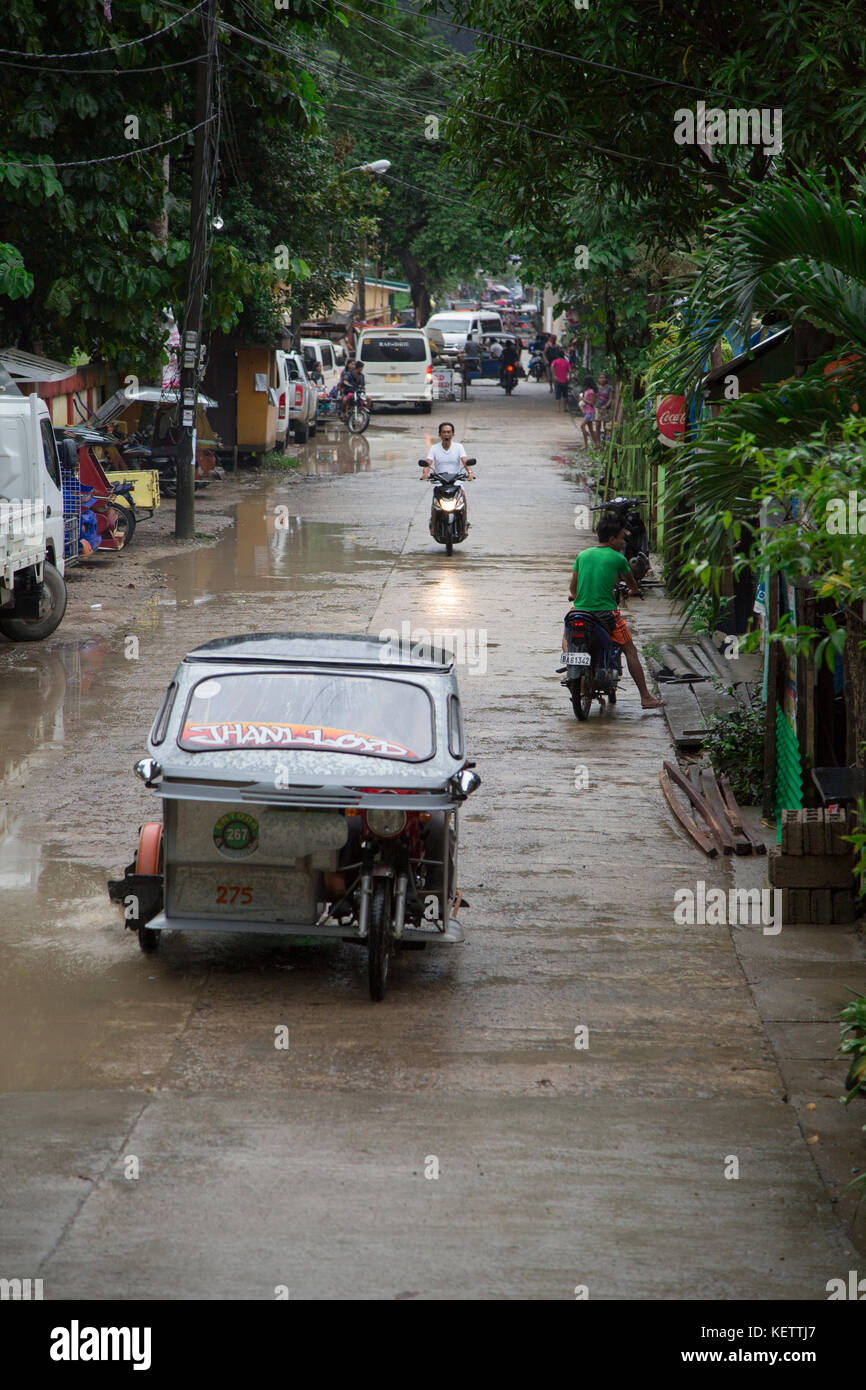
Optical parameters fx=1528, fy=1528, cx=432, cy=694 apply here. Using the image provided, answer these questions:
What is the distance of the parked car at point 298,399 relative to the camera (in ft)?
114

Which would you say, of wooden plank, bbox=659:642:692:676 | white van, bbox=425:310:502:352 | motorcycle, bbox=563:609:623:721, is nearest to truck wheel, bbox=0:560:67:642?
motorcycle, bbox=563:609:623:721

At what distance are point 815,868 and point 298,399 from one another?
94.0ft

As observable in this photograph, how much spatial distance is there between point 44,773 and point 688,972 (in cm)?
524

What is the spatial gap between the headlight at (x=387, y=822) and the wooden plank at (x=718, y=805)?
297 centimetres

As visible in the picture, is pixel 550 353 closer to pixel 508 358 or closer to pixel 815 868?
pixel 508 358

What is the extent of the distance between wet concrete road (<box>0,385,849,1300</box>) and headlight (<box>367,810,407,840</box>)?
761mm

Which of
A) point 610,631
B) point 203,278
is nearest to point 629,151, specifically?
point 610,631

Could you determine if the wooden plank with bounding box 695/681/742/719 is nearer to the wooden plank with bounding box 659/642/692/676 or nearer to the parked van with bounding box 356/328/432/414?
the wooden plank with bounding box 659/642/692/676

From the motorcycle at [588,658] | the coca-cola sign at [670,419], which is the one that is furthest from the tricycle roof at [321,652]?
the coca-cola sign at [670,419]

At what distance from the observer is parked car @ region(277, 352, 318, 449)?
34737 mm

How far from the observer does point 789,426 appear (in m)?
6.81

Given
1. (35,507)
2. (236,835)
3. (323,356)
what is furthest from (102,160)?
(323,356)

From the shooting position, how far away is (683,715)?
12453mm
